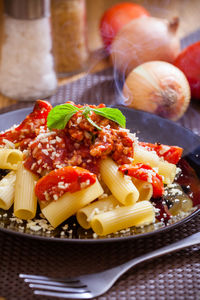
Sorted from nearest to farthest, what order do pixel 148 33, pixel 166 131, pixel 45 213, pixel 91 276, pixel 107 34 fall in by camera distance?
pixel 91 276, pixel 45 213, pixel 166 131, pixel 148 33, pixel 107 34

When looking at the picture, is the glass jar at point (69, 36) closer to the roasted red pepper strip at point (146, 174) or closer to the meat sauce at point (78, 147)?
the meat sauce at point (78, 147)

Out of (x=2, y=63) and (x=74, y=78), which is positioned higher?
(x=2, y=63)

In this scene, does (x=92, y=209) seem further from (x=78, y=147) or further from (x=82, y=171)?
(x=78, y=147)

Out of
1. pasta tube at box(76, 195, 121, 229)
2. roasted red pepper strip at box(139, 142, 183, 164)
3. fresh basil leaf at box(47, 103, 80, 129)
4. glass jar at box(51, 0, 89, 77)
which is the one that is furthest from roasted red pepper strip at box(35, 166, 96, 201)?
glass jar at box(51, 0, 89, 77)

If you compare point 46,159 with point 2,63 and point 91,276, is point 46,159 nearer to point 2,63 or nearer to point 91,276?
point 91,276

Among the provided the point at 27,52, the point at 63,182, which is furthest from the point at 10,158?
the point at 27,52

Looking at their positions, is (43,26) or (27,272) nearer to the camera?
(27,272)

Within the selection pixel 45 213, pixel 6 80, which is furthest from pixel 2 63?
pixel 45 213

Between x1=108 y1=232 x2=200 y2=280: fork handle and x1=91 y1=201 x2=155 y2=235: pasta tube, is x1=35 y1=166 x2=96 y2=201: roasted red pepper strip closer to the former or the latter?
x1=91 y1=201 x2=155 y2=235: pasta tube
